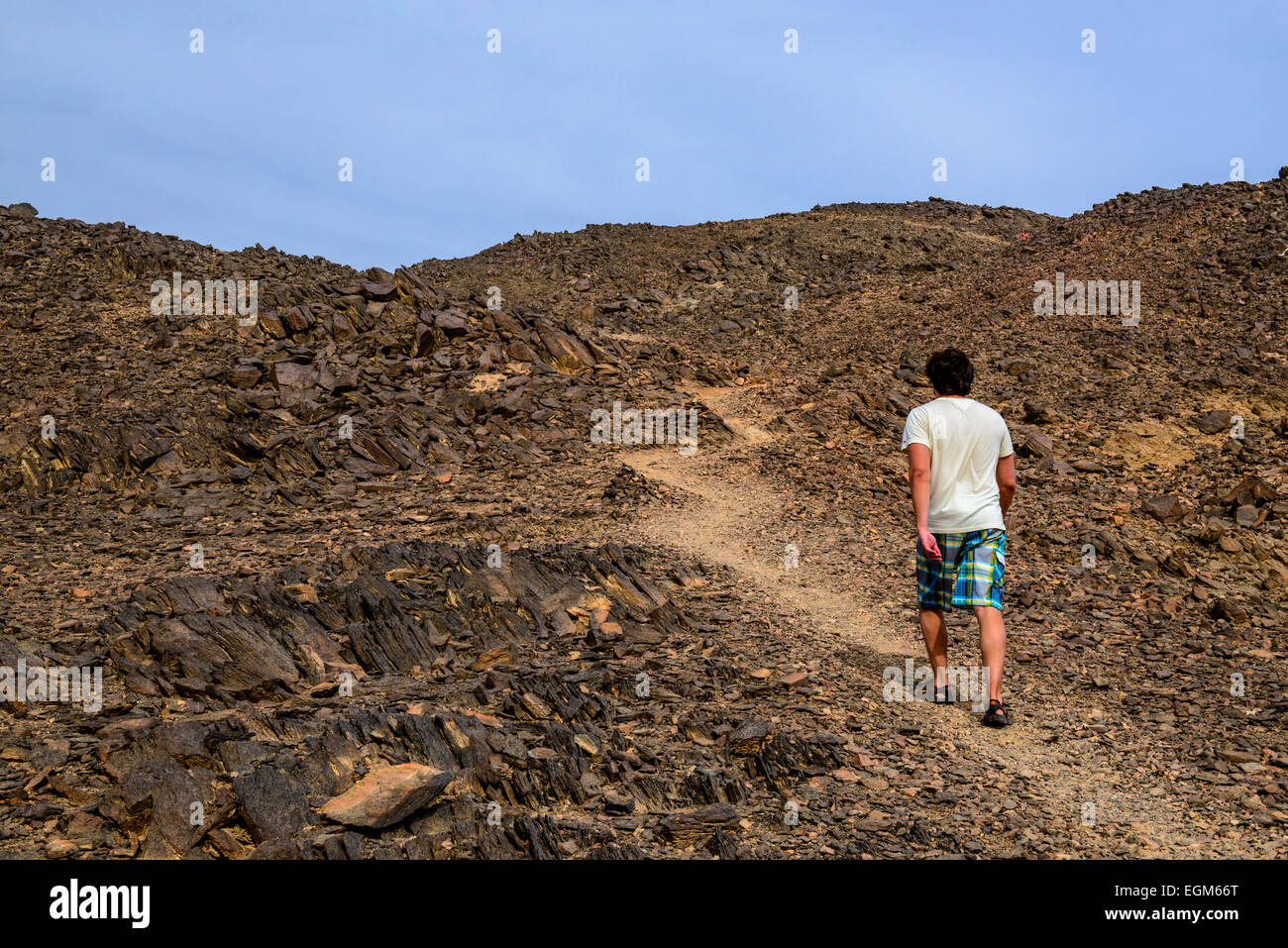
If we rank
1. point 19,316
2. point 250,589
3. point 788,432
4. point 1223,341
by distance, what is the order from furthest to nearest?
point 19,316 < point 1223,341 < point 788,432 < point 250,589

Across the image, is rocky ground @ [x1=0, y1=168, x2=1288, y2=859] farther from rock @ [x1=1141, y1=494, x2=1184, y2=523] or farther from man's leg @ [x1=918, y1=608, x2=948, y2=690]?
man's leg @ [x1=918, y1=608, x2=948, y2=690]

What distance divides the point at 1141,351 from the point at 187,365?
53.6ft

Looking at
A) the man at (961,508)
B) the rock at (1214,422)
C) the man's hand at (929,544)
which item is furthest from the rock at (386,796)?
the rock at (1214,422)

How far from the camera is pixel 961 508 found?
21.9 ft

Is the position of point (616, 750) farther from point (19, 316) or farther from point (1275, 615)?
point (19, 316)

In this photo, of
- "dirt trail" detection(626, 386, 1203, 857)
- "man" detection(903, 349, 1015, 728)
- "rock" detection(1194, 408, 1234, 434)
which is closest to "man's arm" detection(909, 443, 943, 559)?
"man" detection(903, 349, 1015, 728)

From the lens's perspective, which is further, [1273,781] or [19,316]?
[19,316]

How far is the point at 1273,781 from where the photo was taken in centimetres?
602

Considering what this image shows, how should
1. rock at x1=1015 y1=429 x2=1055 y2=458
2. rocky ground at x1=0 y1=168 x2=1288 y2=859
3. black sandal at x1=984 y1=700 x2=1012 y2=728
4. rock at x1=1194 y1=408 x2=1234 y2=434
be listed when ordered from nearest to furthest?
rocky ground at x1=0 y1=168 x2=1288 y2=859
black sandal at x1=984 y1=700 x2=1012 y2=728
rock at x1=1015 y1=429 x2=1055 y2=458
rock at x1=1194 y1=408 x2=1234 y2=434

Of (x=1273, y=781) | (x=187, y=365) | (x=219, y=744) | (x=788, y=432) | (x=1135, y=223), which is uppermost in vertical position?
(x=1135, y=223)

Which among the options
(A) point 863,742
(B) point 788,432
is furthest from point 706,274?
(A) point 863,742

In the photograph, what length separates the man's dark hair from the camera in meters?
6.85

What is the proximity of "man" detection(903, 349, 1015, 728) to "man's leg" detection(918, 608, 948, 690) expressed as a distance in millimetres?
13

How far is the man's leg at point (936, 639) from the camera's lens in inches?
271
